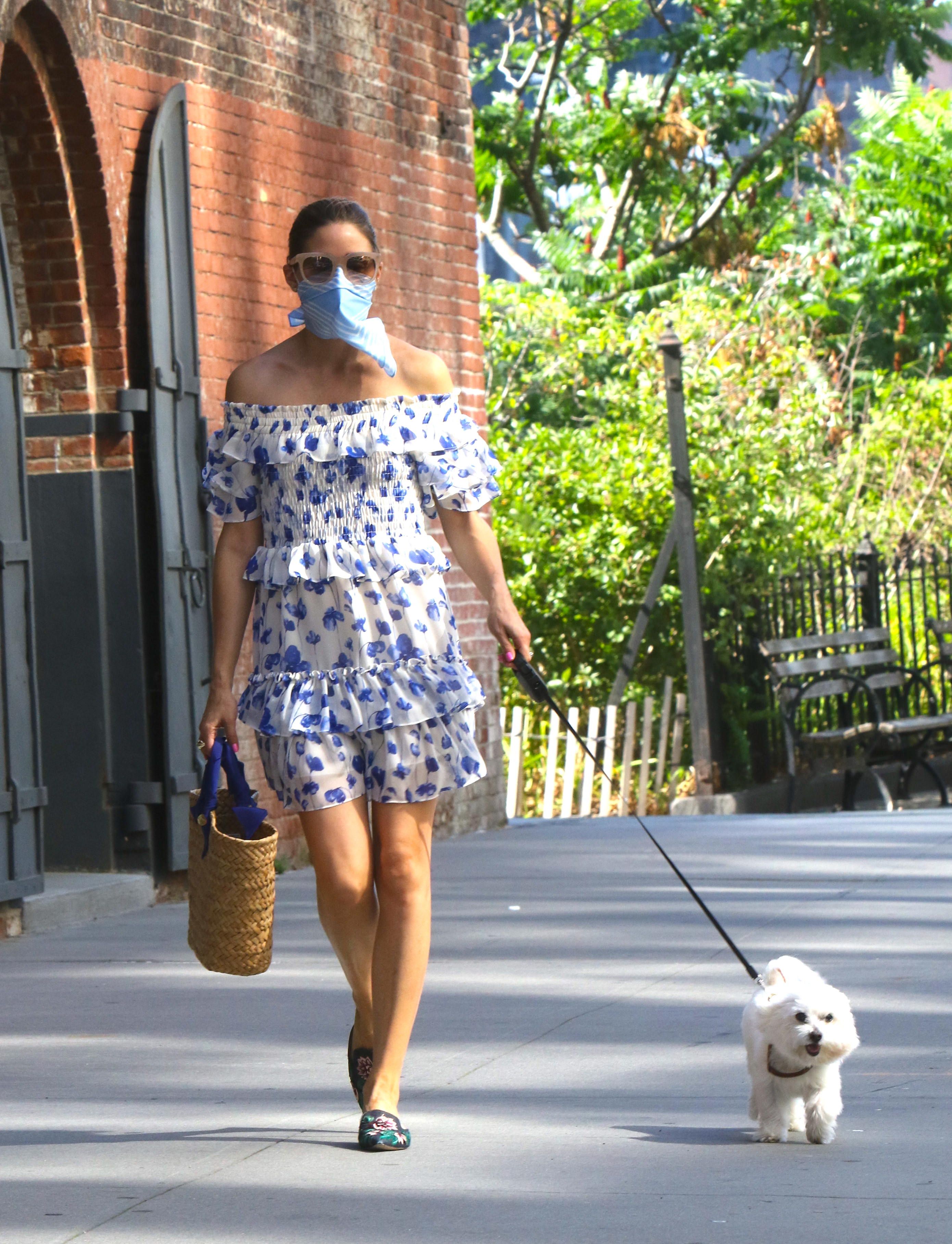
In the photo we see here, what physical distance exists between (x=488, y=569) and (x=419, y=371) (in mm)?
450

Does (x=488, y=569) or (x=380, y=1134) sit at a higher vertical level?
(x=488, y=569)

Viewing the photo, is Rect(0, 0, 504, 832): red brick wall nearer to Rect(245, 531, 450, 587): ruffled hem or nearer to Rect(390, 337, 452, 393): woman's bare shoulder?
Rect(390, 337, 452, 393): woman's bare shoulder

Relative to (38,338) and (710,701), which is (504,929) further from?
(710,701)

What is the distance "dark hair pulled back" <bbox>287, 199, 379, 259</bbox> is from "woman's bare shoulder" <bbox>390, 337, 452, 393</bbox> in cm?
24

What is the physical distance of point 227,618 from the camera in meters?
4.19

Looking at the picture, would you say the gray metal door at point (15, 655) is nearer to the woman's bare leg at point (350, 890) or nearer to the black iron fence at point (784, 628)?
the woman's bare leg at point (350, 890)

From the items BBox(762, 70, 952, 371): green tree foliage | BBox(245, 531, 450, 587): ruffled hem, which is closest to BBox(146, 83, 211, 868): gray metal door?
BBox(245, 531, 450, 587): ruffled hem

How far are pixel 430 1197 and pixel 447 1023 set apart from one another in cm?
185

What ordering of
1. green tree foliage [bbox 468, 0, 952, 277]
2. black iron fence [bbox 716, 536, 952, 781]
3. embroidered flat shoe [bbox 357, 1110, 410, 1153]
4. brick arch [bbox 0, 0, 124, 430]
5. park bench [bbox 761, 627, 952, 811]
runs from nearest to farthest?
embroidered flat shoe [bbox 357, 1110, 410, 1153] < brick arch [bbox 0, 0, 124, 430] < park bench [bbox 761, 627, 952, 811] < black iron fence [bbox 716, 536, 952, 781] < green tree foliage [bbox 468, 0, 952, 277]

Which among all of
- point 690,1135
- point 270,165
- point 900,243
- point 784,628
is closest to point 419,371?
point 690,1135

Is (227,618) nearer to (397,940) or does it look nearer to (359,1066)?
(397,940)

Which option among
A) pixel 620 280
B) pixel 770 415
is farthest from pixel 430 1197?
pixel 620 280

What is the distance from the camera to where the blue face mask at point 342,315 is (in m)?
4.07

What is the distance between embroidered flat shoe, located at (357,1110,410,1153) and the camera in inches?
153
